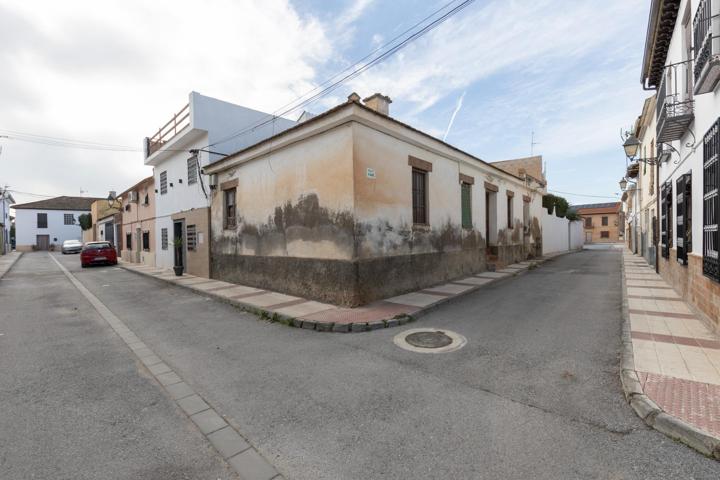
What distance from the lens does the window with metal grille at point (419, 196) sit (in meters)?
9.27

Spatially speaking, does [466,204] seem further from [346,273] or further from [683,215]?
[346,273]

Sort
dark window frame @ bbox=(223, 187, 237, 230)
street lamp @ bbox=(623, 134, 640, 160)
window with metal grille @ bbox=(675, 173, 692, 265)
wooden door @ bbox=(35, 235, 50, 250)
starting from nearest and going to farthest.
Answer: window with metal grille @ bbox=(675, 173, 692, 265) → street lamp @ bbox=(623, 134, 640, 160) → dark window frame @ bbox=(223, 187, 237, 230) → wooden door @ bbox=(35, 235, 50, 250)

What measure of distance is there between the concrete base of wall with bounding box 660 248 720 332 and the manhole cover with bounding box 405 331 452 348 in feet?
12.5

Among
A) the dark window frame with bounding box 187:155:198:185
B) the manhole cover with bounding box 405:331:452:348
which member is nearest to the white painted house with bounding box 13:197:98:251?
the dark window frame with bounding box 187:155:198:185

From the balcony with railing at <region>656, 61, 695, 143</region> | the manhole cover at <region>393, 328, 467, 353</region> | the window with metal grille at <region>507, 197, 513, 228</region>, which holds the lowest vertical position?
the manhole cover at <region>393, 328, 467, 353</region>

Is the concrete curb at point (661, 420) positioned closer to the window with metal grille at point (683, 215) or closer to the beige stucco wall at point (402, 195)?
the window with metal grille at point (683, 215)

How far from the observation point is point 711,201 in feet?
15.8

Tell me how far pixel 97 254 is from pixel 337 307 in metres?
19.1

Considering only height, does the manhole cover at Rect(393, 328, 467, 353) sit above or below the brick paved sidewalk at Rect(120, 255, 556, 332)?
below

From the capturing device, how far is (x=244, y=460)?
2.49 metres

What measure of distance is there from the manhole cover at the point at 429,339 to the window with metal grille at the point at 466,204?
6.75 meters

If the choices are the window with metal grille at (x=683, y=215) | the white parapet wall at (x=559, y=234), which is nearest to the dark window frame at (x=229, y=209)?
the window with metal grille at (x=683, y=215)

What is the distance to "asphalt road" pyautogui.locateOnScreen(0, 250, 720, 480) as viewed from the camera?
240 centimetres

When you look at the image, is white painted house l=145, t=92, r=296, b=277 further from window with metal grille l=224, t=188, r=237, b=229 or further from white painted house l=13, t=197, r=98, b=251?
white painted house l=13, t=197, r=98, b=251
